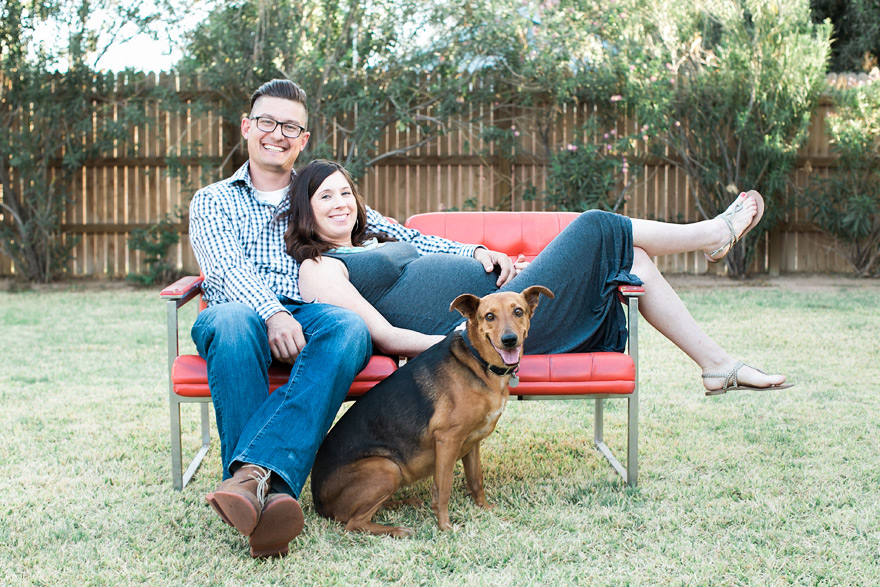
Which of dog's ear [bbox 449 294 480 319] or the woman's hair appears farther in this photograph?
the woman's hair

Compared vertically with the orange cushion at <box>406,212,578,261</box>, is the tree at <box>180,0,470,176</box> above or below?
above

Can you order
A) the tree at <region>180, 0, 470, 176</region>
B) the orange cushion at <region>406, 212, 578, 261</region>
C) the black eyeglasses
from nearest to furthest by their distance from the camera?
the black eyeglasses, the orange cushion at <region>406, 212, 578, 261</region>, the tree at <region>180, 0, 470, 176</region>

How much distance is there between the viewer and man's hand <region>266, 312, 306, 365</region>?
2.68 meters

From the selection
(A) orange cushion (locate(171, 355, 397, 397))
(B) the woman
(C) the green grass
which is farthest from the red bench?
(C) the green grass

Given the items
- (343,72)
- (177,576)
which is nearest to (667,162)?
(343,72)

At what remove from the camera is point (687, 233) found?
3.17 metres

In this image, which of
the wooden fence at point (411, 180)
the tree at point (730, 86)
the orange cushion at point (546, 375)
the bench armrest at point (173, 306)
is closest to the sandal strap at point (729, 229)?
the orange cushion at point (546, 375)

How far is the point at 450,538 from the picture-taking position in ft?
8.20

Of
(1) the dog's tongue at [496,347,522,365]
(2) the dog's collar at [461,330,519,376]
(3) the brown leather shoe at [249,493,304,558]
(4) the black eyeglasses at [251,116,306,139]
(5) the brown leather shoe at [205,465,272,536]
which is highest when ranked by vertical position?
(4) the black eyeglasses at [251,116,306,139]

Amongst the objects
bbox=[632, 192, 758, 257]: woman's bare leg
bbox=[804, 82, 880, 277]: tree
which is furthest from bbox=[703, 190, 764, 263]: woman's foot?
bbox=[804, 82, 880, 277]: tree

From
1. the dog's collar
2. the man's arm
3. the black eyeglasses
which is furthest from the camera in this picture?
the black eyeglasses

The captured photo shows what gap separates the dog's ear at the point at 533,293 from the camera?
2.62 metres

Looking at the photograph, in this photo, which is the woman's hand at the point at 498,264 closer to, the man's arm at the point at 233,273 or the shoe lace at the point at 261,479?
the man's arm at the point at 233,273

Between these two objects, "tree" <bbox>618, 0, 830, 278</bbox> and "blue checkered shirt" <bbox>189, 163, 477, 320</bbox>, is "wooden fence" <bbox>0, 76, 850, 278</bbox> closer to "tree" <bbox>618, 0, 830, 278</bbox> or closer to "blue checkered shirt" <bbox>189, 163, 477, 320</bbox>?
"tree" <bbox>618, 0, 830, 278</bbox>
